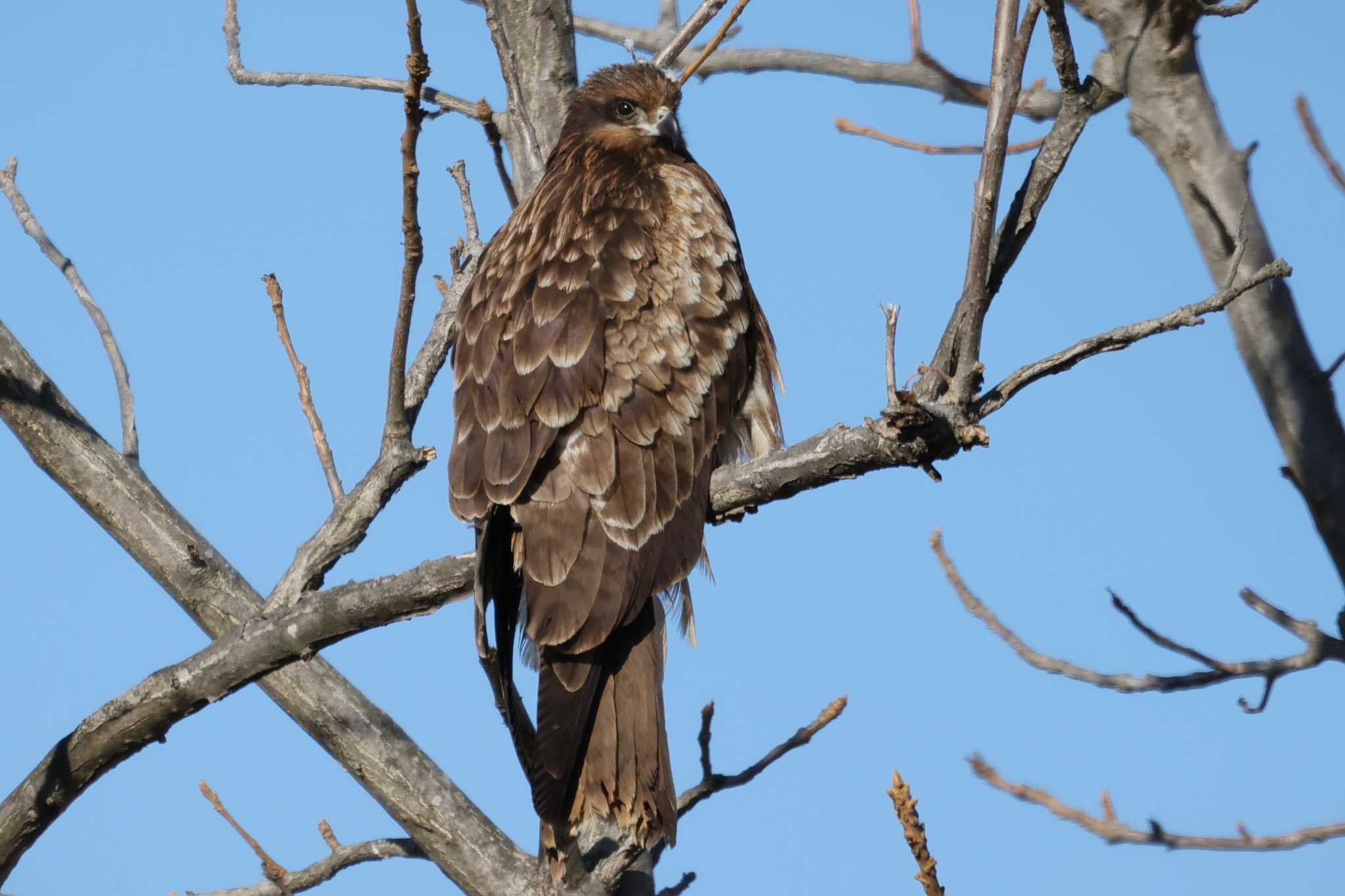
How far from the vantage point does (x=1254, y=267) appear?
13.3 feet

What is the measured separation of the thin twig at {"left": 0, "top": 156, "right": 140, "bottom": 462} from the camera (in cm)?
452

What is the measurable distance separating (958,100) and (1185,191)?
1978mm

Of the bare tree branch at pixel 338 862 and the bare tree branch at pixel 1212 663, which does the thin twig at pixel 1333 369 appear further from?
the bare tree branch at pixel 338 862

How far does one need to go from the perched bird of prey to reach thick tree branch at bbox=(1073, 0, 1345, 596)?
141cm

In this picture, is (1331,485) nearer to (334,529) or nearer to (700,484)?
(700,484)

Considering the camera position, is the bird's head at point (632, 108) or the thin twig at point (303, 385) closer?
the thin twig at point (303, 385)

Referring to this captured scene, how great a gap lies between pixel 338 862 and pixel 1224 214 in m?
3.41

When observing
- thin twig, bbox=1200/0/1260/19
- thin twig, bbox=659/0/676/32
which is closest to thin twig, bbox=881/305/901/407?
thin twig, bbox=1200/0/1260/19

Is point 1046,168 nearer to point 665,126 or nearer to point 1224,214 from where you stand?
point 1224,214

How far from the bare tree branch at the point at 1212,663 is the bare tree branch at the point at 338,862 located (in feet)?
6.59

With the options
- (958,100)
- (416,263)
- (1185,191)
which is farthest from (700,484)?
(958,100)

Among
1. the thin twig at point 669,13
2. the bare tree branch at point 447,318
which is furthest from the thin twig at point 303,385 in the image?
the thin twig at point 669,13

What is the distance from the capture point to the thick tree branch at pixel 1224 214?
388cm

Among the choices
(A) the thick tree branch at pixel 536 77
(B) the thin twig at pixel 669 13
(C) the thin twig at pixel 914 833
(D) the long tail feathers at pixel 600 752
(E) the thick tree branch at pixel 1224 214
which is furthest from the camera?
(B) the thin twig at pixel 669 13
